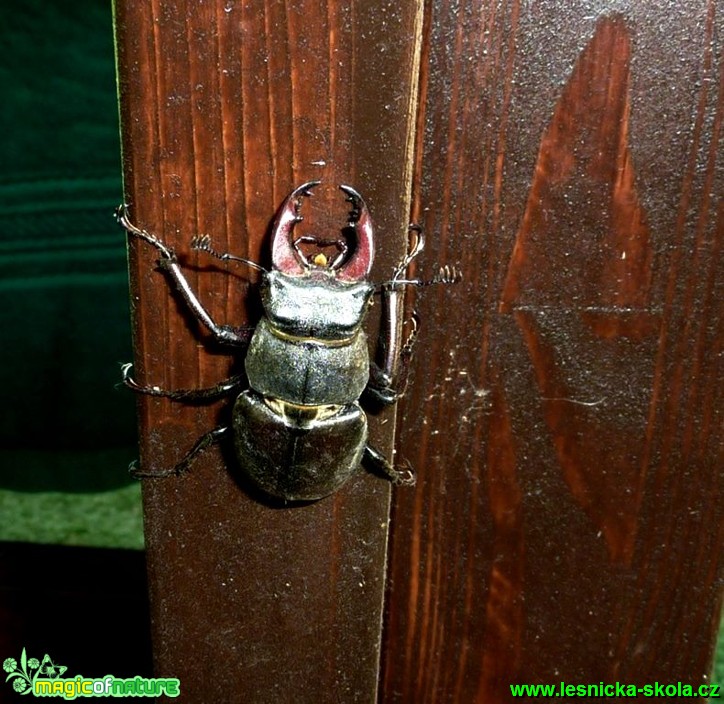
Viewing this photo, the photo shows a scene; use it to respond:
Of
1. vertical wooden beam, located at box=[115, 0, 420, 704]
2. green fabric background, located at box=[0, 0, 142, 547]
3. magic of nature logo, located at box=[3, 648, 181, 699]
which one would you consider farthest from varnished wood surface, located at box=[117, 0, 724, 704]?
green fabric background, located at box=[0, 0, 142, 547]

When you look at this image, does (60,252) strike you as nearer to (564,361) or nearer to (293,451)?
(293,451)

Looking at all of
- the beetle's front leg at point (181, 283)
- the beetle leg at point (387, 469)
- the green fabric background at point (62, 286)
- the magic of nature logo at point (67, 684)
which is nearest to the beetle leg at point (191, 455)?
the beetle's front leg at point (181, 283)

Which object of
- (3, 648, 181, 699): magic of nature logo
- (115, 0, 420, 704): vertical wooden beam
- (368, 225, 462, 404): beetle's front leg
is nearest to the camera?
(115, 0, 420, 704): vertical wooden beam

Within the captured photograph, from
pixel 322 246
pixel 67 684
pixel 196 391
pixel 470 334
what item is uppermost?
pixel 322 246

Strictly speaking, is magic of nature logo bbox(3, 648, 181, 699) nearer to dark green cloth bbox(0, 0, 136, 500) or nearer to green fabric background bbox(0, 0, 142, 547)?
green fabric background bbox(0, 0, 142, 547)

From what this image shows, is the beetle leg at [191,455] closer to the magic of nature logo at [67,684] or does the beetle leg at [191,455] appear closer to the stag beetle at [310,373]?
the stag beetle at [310,373]

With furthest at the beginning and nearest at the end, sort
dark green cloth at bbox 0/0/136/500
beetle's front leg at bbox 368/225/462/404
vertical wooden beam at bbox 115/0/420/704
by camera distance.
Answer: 1. dark green cloth at bbox 0/0/136/500
2. beetle's front leg at bbox 368/225/462/404
3. vertical wooden beam at bbox 115/0/420/704

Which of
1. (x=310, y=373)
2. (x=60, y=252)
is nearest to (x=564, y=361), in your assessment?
(x=310, y=373)

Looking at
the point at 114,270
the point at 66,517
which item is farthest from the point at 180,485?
the point at 66,517
